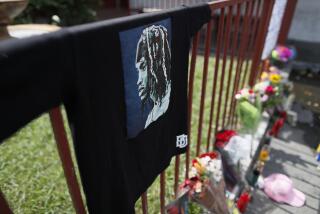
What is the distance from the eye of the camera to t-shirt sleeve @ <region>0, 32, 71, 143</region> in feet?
2.10

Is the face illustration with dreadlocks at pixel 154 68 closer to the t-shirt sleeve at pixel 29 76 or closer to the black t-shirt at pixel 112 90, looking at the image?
the black t-shirt at pixel 112 90

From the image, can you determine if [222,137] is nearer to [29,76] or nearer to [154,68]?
[154,68]

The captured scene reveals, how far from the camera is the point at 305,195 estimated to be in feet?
8.50

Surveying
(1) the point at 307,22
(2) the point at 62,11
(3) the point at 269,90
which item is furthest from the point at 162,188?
(2) the point at 62,11

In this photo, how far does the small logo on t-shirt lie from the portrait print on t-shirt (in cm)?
33

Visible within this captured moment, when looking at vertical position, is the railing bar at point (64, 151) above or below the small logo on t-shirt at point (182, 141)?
above

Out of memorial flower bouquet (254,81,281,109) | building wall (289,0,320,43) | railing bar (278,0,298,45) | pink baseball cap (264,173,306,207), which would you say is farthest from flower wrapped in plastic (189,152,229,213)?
building wall (289,0,320,43)

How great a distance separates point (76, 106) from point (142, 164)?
60 cm

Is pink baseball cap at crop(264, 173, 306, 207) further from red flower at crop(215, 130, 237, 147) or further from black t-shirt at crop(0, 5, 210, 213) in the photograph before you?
black t-shirt at crop(0, 5, 210, 213)

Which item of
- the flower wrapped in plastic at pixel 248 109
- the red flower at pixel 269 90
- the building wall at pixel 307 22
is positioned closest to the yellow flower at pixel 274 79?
the red flower at pixel 269 90

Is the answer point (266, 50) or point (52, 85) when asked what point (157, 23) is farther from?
point (266, 50)

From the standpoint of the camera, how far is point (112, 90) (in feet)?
3.37

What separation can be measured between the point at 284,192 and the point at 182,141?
4.77ft

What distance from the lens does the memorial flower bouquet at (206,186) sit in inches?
76.0
